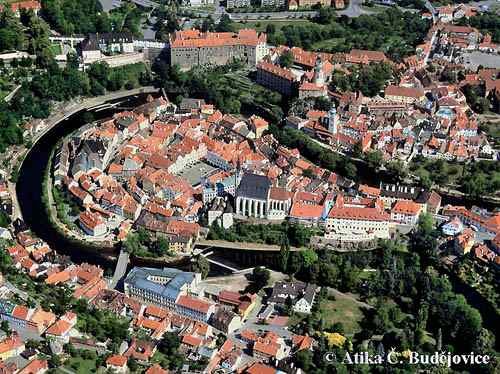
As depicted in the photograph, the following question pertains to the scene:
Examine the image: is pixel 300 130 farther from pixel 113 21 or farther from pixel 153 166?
pixel 113 21

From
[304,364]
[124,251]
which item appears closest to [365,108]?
[124,251]

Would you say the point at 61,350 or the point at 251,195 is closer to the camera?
the point at 61,350

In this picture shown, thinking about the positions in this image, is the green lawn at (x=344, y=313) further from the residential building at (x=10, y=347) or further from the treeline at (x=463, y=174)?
the treeline at (x=463, y=174)

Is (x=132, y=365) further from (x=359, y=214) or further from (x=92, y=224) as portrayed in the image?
(x=359, y=214)

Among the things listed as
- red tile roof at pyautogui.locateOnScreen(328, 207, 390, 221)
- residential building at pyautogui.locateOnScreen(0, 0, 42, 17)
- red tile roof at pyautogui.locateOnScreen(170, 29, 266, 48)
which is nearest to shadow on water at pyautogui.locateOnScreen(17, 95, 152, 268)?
red tile roof at pyautogui.locateOnScreen(170, 29, 266, 48)

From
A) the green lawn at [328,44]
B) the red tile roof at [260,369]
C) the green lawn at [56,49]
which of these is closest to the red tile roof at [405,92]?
the green lawn at [328,44]

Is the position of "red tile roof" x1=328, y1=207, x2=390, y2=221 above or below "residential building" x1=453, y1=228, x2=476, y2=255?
above

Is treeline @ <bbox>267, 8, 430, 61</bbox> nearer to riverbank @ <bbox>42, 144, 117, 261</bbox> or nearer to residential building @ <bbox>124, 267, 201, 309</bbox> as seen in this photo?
riverbank @ <bbox>42, 144, 117, 261</bbox>

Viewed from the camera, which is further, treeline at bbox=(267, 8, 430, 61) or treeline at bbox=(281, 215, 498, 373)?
treeline at bbox=(267, 8, 430, 61)
